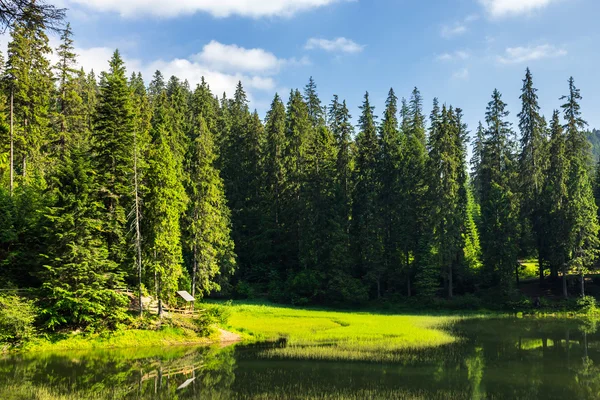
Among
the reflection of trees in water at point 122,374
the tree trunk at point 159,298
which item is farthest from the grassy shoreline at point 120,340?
the reflection of trees in water at point 122,374

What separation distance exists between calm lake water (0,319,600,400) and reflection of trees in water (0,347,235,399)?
0.04 meters

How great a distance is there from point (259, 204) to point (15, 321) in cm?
4134

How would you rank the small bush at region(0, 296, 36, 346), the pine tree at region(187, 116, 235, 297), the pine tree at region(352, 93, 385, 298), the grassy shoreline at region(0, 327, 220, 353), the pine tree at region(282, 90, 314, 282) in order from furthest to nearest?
1. the pine tree at region(282, 90, 314, 282)
2. the pine tree at region(352, 93, 385, 298)
3. the pine tree at region(187, 116, 235, 297)
4. the grassy shoreline at region(0, 327, 220, 353)
5. the small bush at region(0, 296, 36, 346)

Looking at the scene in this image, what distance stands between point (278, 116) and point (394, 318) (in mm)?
35150

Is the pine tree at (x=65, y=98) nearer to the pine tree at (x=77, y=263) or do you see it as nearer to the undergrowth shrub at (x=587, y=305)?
the pine tree at (x=77, y=263)

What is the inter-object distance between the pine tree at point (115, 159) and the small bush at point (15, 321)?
7.24 m

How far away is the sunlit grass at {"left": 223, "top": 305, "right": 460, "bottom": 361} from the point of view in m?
26.5

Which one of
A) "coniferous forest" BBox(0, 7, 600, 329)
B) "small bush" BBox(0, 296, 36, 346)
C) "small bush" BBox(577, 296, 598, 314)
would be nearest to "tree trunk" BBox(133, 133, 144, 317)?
"coniferous forest" BBox(0, 7, 600, 329)

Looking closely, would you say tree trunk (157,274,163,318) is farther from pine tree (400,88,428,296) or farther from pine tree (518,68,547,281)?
pine tree (518,68,547,281)

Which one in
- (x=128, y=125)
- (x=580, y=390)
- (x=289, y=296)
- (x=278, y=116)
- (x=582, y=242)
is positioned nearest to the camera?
(x=580, y=390)

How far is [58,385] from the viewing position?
754 inches

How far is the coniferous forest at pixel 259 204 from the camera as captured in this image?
31.7m

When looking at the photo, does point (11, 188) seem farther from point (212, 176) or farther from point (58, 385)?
point (58, 385)

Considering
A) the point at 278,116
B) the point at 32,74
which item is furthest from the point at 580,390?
the point at 278,116
